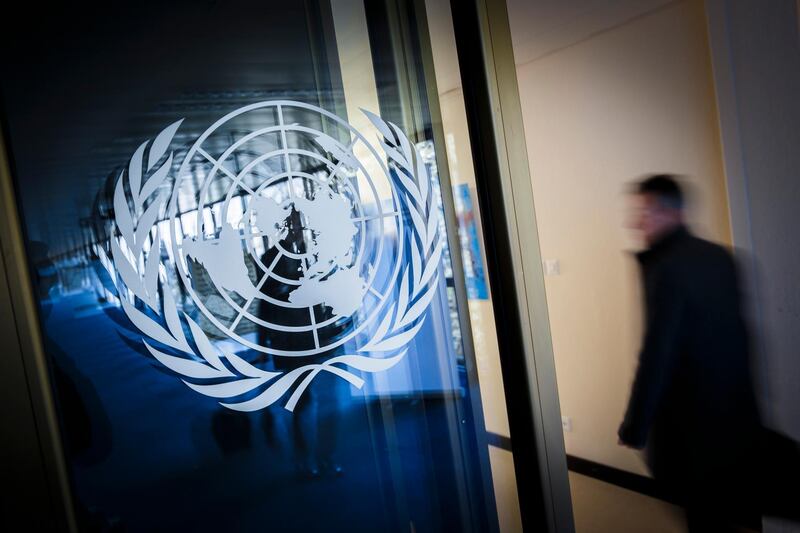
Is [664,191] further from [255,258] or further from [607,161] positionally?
[255,258]

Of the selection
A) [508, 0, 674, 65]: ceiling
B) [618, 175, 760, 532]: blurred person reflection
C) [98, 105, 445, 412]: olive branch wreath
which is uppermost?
[508, 0, 674, 65]: ceiling

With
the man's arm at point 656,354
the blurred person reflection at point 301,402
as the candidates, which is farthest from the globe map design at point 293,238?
the man's arm at point 656,354

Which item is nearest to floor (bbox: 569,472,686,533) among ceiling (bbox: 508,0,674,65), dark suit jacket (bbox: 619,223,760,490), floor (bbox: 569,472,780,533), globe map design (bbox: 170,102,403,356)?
floor (bbox: 569,472,780,533)

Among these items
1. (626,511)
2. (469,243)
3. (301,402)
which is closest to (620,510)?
(626,511)

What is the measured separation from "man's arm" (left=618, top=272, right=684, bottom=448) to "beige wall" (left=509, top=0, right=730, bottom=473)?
0.85ft

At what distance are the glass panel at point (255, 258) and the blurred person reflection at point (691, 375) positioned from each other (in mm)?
944

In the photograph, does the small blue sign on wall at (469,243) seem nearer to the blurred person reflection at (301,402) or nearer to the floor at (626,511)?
the blurred person reflection at (301,402)

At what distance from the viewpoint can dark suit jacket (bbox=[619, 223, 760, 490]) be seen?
1896 millimetres

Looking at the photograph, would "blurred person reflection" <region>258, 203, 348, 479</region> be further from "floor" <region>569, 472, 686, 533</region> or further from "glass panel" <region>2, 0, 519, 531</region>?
"floor" <region>569, 472, 686, 533</region>

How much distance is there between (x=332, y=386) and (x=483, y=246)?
50 centimetres

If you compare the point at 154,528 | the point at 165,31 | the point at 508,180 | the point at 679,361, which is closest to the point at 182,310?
the point at 154,528

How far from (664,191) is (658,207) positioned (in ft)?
0.20

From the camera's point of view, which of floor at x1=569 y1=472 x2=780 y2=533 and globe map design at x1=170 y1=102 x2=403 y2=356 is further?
floor at x1=569 y1=472 x2=780 y2=533

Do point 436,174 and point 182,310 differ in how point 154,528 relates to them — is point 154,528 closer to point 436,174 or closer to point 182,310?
point 182,310
